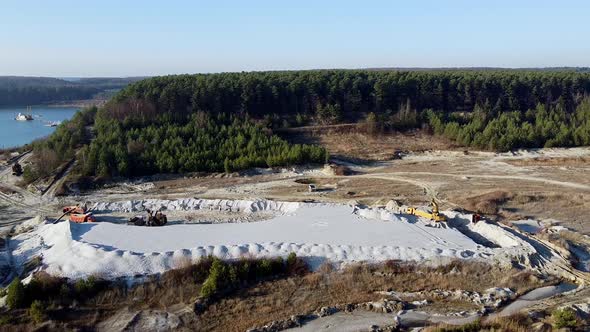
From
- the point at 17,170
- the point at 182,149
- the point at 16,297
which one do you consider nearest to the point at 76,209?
A: the point at 16,297

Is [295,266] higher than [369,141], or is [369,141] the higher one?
[369,141]

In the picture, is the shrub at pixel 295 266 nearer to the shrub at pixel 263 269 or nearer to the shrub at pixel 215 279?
the shrub at pixel 263 269

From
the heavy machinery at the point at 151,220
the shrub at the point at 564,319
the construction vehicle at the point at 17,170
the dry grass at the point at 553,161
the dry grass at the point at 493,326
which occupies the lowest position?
the dry grass at the point at 553,161

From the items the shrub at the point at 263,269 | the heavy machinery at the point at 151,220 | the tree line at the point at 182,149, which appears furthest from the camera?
the tree line at the point at 182,149

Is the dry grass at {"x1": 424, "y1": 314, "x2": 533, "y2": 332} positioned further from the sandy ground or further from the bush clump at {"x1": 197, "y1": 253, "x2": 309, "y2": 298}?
the sandy ground

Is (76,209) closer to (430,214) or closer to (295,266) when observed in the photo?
(295,266)

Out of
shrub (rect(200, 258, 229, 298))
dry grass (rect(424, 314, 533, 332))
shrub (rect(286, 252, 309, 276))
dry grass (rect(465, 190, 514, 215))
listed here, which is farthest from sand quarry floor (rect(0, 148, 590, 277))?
dry grass (rect(424, 314, 533, 332))

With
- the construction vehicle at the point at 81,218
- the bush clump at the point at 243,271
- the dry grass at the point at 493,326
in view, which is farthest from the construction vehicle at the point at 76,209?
the dry grass at the point at 493,326
